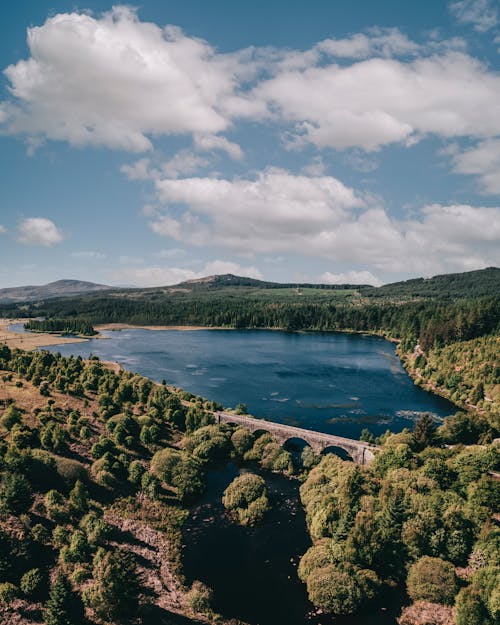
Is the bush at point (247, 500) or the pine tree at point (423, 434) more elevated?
the pine tree at point (423, 434)

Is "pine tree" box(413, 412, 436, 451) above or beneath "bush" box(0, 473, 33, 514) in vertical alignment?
above

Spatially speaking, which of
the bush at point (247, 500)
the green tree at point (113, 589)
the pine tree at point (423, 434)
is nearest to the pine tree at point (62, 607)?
the green tree at point (113, 589)

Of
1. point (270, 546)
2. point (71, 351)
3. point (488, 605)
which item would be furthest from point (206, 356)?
point (488, 605)

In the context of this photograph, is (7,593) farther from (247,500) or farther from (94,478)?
(247,500)

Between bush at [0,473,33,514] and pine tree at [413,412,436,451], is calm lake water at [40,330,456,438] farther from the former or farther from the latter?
bush at [0,473,33,514]

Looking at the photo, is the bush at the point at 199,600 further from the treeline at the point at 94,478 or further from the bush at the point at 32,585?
the bush at the point at 32,585

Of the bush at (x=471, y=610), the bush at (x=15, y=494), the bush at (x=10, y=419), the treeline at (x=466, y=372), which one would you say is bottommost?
the bush at (x=471, y=610)

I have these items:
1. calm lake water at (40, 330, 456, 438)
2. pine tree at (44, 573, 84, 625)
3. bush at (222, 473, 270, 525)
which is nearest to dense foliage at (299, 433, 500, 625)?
bush at (222, 473, 270, 525)
